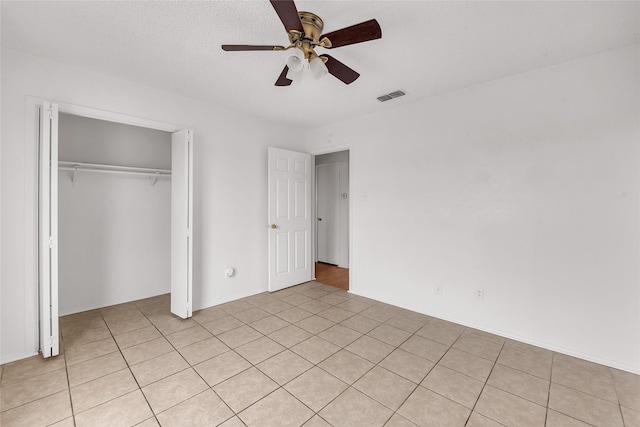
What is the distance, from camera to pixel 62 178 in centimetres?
324

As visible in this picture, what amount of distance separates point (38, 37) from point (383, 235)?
150 inches

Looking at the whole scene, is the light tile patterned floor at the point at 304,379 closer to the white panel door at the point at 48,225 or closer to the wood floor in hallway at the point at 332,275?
the white panel door at the point at 48,225

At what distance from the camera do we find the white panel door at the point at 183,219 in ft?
10.3

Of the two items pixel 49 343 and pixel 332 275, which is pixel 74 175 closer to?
pixel 49 343

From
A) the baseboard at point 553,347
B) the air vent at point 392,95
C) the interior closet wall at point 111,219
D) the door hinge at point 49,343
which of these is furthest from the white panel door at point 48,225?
the baseboard at point 553,347

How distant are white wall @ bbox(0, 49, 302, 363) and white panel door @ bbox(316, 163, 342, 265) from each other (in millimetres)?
1566

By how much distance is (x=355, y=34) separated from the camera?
1.68 meters

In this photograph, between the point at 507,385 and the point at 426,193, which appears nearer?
the point at 507,385

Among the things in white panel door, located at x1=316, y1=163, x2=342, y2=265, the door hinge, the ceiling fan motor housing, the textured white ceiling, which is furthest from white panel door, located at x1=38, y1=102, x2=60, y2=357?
white panel door, located at x1=316, y1=163, x2=342, y2=265

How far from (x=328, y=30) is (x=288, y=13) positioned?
664 mm

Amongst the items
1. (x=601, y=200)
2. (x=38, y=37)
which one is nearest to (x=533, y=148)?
(x=601, y=200)

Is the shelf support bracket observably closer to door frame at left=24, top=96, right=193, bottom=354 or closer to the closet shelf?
the closet shelf

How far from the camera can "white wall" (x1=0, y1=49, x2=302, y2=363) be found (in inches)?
91.7

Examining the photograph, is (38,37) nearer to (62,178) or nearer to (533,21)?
(62,178)
